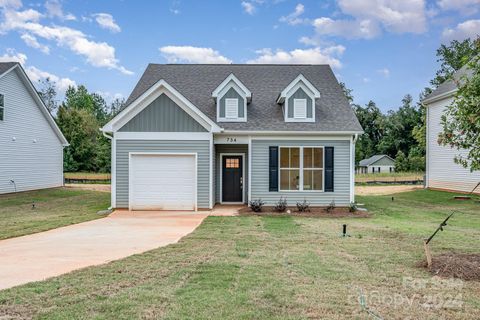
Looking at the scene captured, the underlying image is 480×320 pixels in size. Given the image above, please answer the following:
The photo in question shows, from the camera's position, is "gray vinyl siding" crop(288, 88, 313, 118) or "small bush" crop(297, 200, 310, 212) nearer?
"small bush" crop(297, 200, 310, 212)

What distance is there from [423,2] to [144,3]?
1433 centimetres

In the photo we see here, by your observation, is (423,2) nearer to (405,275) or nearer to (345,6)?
(345,6)

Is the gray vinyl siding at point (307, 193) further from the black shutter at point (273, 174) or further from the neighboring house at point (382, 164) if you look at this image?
the neighboring house at point (382, 164)

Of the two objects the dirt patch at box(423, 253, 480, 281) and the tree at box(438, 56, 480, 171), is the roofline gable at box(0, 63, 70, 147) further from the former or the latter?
the dirt patch at box(423, 253, 480, 281)

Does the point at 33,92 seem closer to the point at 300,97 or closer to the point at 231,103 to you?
the point at 231,103

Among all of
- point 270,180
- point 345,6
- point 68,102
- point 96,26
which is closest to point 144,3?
point 96,26

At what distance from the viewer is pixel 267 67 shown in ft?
65.4

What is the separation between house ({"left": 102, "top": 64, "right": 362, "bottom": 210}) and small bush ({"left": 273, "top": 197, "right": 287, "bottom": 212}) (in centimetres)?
19

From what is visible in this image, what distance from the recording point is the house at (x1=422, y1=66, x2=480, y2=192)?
70.7 feet

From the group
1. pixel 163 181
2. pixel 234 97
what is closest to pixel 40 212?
pixel 163 181

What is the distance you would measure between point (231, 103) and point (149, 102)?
3.40 metres

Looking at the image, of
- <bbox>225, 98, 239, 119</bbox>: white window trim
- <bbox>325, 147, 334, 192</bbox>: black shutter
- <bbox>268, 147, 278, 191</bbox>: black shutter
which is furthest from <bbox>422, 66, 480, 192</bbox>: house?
<bbox>225, 98, 239, 119</bbox>: white window trim

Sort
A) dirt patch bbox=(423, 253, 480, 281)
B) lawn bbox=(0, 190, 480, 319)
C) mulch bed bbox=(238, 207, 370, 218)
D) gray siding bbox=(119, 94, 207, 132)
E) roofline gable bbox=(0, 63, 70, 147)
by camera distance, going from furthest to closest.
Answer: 1. roofline gable bbox=(0, 63, 70, 147)
2. gray siding bbox=(119, 94, 207, 132)
3. mulch bed bbox=(238, 207, 370, 218)
4. dirt patch bbox=(423, 253, 480, 281)
5. lawn bbox=(0, 190, 480, 319)

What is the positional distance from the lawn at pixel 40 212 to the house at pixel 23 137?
120 centimetres
